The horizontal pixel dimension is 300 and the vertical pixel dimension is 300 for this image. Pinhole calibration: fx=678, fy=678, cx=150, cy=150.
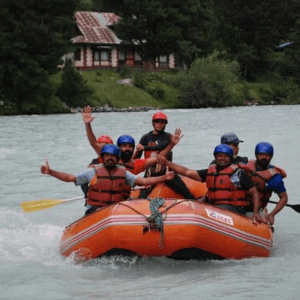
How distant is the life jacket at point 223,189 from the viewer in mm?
6754

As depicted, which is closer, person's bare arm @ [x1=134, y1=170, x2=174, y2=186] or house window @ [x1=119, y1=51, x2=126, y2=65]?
person's bare arm @ [x1=134, y1=170, x2=174, y2=186]

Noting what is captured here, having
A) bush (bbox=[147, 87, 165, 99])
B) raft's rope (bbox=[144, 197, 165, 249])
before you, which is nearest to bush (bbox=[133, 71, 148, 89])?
bush (bbox=[147, 87, 165, 99])

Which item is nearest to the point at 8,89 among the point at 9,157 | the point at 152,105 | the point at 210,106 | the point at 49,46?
the point at 49,46

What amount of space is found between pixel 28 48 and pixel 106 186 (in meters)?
27.9

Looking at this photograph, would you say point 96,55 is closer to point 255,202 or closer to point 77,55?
point 77,55

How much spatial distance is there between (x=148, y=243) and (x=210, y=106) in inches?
1363

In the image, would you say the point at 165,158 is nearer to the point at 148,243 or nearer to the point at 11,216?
the point at 148,243

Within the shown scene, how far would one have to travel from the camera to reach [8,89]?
109ft

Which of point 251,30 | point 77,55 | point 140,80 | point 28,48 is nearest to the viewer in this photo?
point 28,48

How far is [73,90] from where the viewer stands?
116ft

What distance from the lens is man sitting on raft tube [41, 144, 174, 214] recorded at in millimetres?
6637

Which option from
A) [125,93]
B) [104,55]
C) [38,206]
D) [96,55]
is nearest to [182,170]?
[38,206]

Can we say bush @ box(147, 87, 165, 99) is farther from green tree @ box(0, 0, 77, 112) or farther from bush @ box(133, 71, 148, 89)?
green tree @ box(0, 0, 77, 112)

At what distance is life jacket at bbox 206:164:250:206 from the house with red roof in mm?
39211
